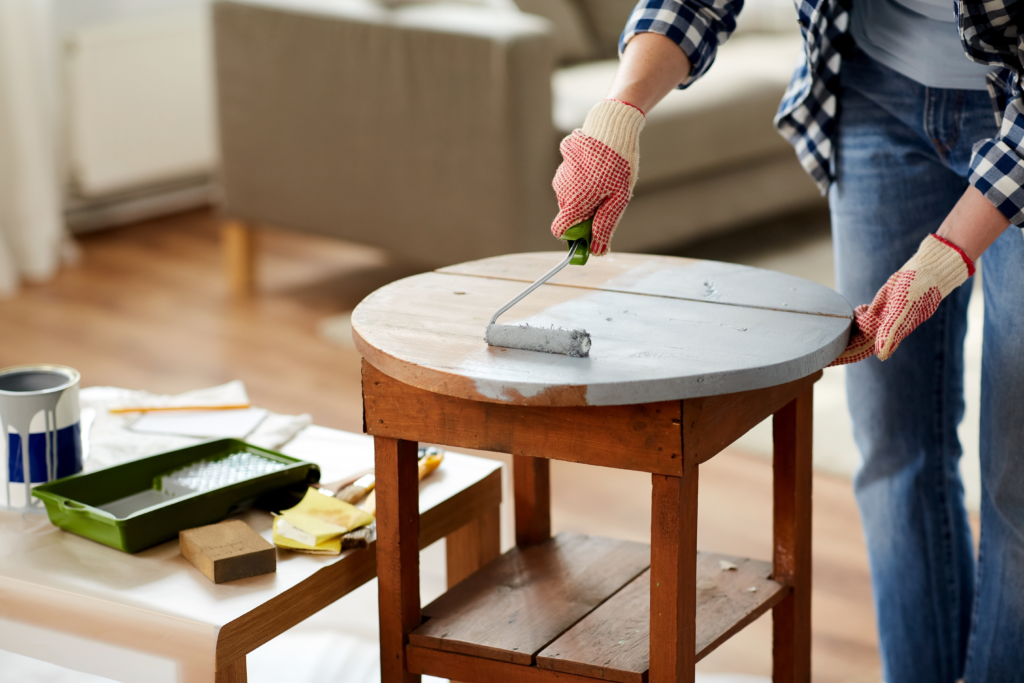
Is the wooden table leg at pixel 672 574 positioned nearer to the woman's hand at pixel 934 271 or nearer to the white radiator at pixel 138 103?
the woman's hand at pixel 934 271

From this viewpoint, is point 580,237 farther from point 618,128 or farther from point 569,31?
point 569,31

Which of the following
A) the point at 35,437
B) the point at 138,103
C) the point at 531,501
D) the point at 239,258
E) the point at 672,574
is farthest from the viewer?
the point at 138,103

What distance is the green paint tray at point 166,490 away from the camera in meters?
1.03

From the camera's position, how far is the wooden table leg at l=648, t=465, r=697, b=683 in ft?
2.87

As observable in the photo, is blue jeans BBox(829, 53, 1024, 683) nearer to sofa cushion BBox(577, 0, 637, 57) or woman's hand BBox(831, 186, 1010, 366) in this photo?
woman's hand BBox(831, 186, 1010, 366)

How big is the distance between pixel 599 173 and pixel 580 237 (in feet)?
0.18

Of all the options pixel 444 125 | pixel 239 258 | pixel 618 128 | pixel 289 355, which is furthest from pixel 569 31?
pixel 618 128

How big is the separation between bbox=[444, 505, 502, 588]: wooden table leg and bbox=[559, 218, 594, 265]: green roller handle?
33cm

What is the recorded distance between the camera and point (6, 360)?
7.80 feet

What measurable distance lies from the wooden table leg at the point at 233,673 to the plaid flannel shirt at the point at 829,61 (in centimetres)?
65

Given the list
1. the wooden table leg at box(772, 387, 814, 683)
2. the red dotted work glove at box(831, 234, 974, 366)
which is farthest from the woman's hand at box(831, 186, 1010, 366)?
the wooden table leg at box(772, 387, 814, 683)

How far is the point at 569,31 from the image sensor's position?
295 centimetres

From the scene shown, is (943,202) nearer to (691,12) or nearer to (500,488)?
(691,12)

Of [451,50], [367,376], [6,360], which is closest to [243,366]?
[6,360]
